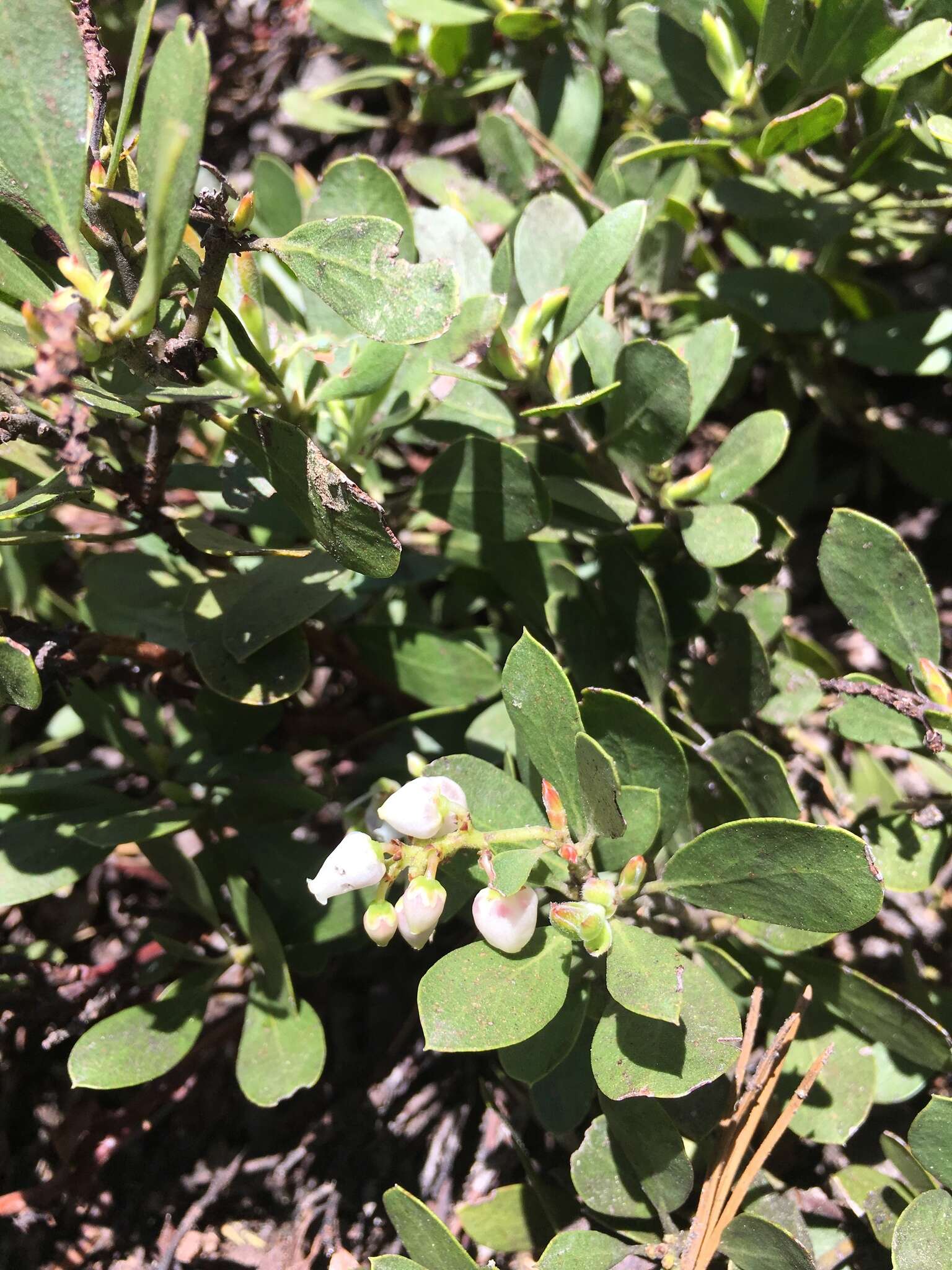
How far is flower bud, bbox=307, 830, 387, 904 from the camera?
3.25 ft

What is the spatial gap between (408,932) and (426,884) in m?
0.06

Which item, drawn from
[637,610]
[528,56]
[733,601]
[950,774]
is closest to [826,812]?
[950,774]

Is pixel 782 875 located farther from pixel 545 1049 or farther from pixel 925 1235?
pixel 925 1235

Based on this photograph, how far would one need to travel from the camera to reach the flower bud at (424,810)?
0.99 meters

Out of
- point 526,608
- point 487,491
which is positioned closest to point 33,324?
point 487,491

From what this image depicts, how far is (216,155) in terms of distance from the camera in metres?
2.67

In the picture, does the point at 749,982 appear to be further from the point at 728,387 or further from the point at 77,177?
the point at 77,177

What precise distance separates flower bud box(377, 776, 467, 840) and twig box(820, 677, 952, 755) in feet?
1.99

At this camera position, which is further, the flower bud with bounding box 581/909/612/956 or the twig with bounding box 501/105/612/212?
the twig with bounding box 501/105/612/212

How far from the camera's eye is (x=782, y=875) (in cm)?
102

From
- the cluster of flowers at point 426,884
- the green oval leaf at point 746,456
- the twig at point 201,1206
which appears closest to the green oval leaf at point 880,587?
the green oval leaf at point 746,456

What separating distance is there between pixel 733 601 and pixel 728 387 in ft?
1.61

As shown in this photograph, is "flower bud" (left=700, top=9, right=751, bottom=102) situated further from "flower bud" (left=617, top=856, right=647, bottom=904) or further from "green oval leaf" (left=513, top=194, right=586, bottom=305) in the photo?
"flower bud" (left=617, top=856, right=647, bottom=904)

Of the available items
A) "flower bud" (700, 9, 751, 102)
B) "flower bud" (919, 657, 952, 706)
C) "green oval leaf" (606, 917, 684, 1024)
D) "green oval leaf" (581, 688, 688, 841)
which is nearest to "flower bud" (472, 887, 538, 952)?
"green oval leaf" (606, 917, 684, 1024)
